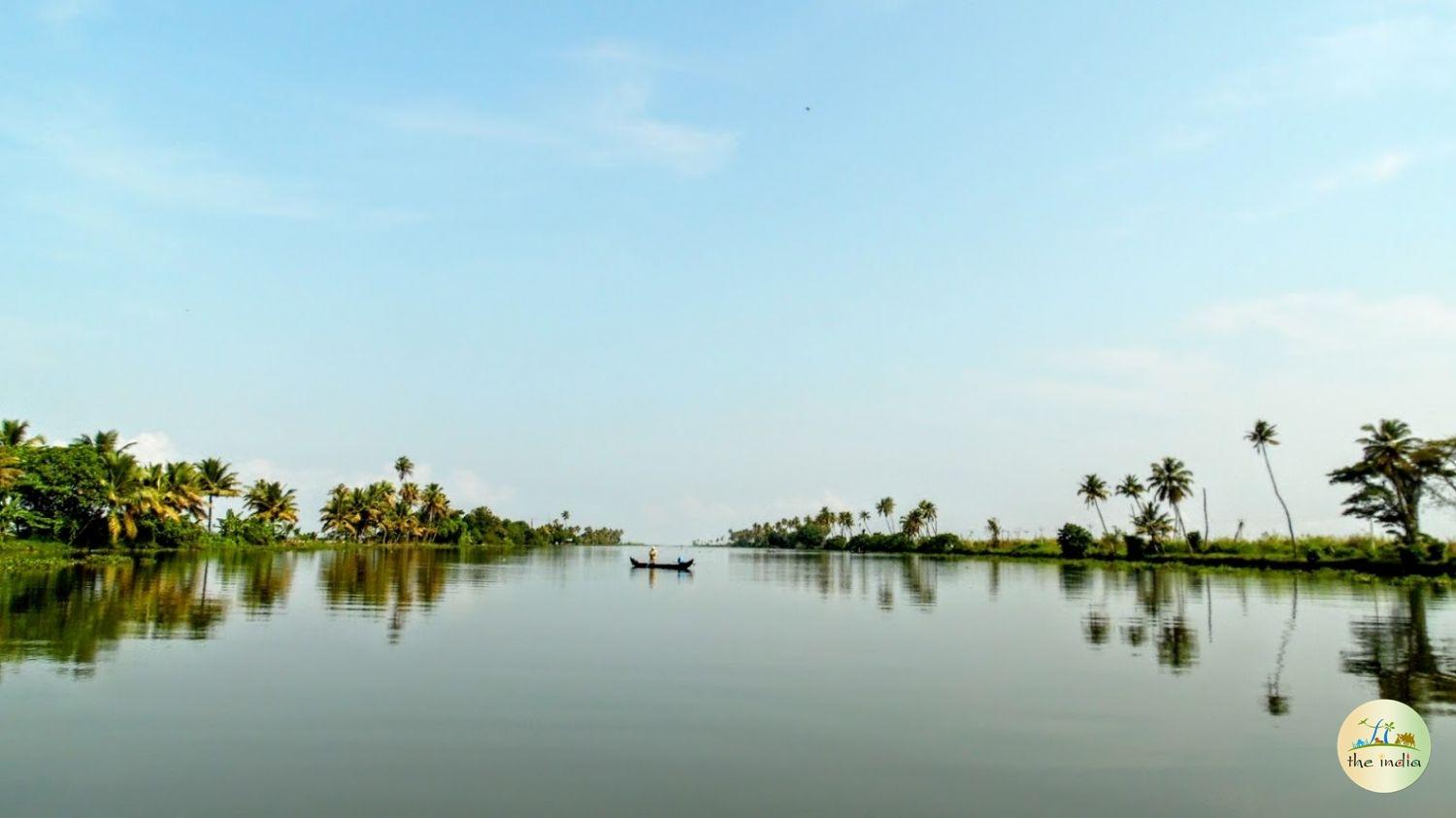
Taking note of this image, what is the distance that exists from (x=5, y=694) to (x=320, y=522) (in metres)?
128

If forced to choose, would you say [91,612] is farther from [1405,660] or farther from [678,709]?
[1405,660]

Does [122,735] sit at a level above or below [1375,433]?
below

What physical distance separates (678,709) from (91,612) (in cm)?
2442

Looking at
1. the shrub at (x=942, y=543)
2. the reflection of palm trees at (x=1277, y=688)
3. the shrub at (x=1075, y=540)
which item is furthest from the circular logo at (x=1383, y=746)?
the shrub at (x=942, y=543)

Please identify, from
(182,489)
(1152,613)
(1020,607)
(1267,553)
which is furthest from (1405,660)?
(182,489)

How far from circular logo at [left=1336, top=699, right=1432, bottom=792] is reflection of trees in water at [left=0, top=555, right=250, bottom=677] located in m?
25.8

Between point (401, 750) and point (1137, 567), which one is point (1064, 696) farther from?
point (1137, 567)

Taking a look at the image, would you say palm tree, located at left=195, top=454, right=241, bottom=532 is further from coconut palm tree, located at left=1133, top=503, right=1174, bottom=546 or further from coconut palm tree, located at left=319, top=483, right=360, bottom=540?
coconut palm tree, located at left=1133, top=503, right=1174, bottom=546

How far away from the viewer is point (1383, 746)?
51.1 ft

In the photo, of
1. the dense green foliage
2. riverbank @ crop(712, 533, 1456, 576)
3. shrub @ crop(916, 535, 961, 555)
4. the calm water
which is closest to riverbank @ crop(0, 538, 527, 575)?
the dense green foliage

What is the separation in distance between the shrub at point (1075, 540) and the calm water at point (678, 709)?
84.2 metres

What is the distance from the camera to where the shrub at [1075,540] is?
11681 cm

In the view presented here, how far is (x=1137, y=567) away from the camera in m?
89.0

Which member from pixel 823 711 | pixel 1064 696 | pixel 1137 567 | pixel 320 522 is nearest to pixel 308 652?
pixel 823 711
